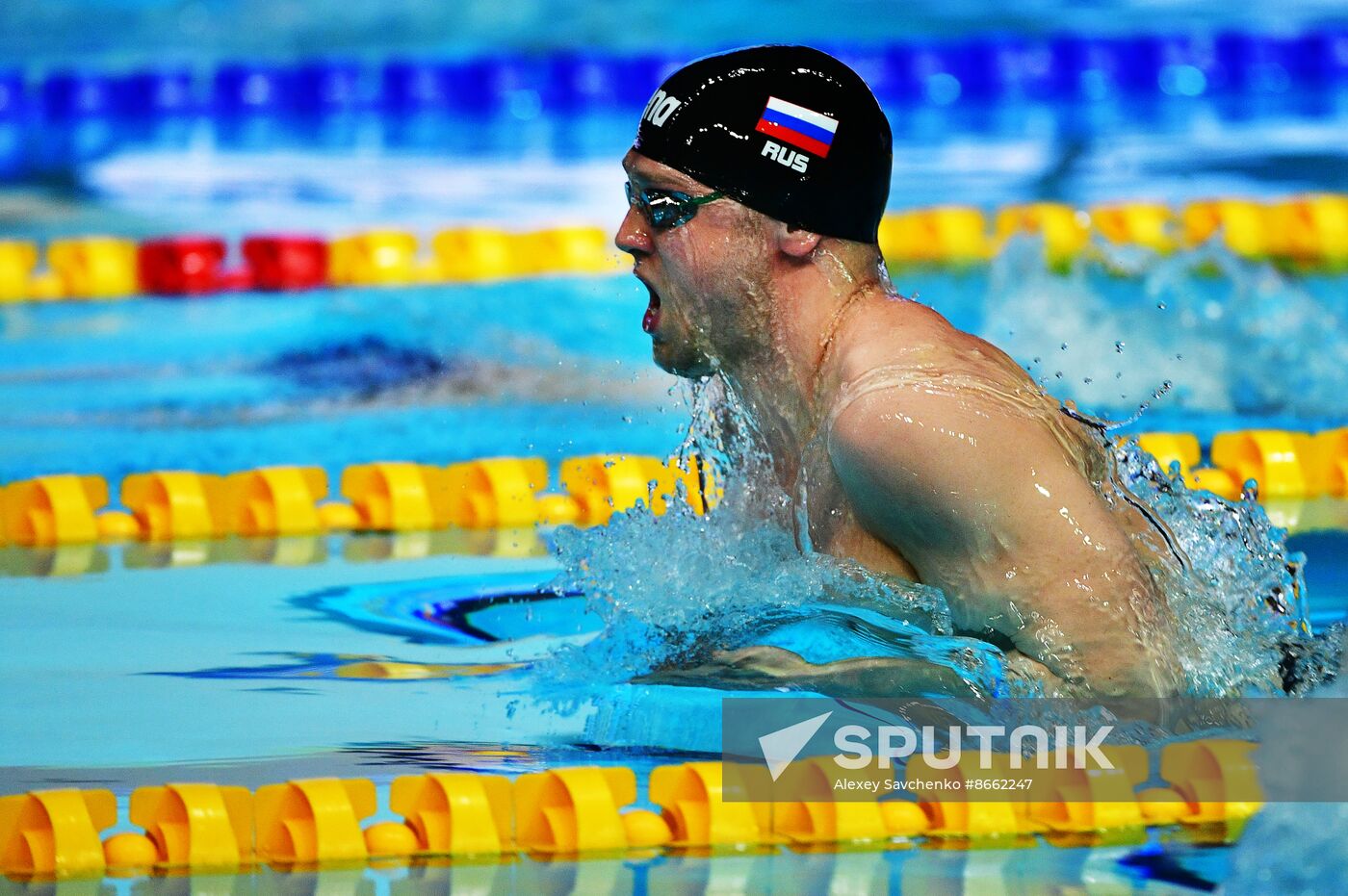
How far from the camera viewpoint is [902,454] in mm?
2268

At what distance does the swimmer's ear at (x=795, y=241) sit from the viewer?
2541mm

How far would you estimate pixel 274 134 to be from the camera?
9047 millimetres

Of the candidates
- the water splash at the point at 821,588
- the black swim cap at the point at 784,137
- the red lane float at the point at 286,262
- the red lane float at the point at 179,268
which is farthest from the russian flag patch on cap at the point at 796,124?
the red lane float at the point at 179,268

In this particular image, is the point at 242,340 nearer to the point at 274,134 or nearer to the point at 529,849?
the point at 274,134

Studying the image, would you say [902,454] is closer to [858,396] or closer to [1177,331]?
[858,396]

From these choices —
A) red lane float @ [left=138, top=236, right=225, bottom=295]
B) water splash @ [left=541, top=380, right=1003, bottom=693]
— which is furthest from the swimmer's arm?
red lane float @ [left=138, top=236, right=225, bottom=295]

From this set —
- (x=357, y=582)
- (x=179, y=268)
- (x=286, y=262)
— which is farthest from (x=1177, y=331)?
(x=179, y=268)

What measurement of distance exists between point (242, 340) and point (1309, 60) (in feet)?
19.6

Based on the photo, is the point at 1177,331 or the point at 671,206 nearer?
the point at 671,206

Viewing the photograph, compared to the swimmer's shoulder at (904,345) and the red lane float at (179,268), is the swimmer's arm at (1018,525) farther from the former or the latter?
the red lane float at (179,268)

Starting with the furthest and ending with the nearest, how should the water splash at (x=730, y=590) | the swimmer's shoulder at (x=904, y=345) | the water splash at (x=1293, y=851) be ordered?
the water splash at (x=730, y=590) < the swimmer's shoulder at (x=904, y=345) < the water splash at (x=1293, y=851)

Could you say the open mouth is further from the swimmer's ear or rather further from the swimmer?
the swimmer's ear

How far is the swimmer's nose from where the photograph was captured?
258 cm

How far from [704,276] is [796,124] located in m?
0.26
